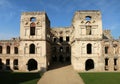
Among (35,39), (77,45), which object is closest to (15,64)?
(35,39)

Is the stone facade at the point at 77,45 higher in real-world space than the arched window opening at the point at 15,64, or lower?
higher

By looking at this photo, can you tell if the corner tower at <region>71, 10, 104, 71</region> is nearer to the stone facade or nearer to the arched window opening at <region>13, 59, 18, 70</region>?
the stone facade

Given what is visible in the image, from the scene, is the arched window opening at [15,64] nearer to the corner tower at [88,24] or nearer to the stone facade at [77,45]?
the stone facade at [77,45]

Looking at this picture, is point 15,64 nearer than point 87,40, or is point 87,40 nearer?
point 87,40

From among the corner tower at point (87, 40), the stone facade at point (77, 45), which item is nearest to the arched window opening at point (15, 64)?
the stone facade at point (77, 45)

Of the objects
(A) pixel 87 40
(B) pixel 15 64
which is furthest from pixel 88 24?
(B) pixel 15 64

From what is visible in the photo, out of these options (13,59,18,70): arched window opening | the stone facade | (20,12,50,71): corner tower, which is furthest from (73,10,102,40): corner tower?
(13,59,18,70): arched window opening

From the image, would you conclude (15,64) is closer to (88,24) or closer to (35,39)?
(35,39)

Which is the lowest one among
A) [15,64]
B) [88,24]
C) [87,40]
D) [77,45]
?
[15,64]

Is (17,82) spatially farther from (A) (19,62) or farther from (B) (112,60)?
(B) (112,60)

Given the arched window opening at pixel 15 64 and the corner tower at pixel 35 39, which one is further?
the arched window opening at pixel 15 64

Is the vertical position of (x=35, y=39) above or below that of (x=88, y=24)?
below

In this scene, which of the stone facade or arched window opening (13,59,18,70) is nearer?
the stone facade

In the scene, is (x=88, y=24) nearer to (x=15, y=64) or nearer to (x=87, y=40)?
(x=87, y=40)
